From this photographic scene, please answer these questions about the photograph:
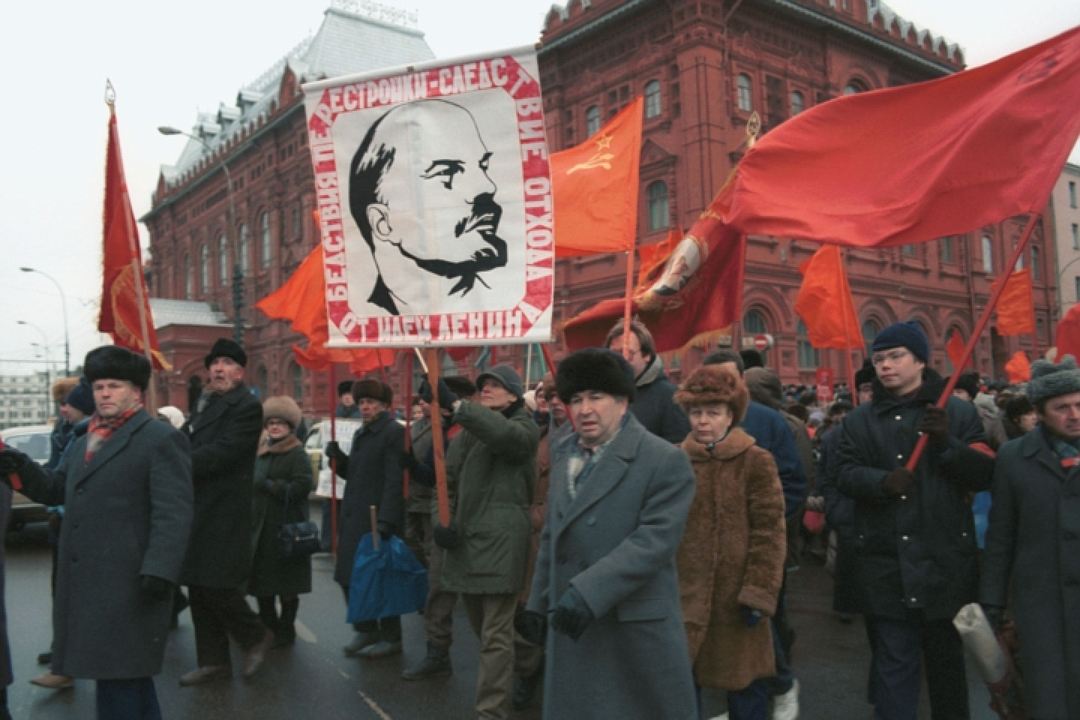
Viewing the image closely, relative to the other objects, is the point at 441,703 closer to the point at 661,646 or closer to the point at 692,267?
the point at 661,646

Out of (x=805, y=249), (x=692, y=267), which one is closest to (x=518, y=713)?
(x=692, y=267)

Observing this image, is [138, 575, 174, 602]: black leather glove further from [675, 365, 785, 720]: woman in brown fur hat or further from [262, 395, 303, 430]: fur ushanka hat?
[262, 395, 303, 430]: fur ushanka hat

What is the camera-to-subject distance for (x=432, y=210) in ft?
15.6

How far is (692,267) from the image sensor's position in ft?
21.7

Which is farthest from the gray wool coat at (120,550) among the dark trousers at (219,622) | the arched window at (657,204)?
the arched window at (657,204)

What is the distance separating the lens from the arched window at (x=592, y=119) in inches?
1093

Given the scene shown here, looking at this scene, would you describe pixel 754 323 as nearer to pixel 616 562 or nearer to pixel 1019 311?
pixel 1019 311

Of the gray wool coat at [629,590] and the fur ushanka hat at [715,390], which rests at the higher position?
the fur ushanka hat at [715,390]

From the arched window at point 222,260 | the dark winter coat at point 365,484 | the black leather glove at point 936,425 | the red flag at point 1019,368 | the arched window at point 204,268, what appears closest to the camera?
the black leather glove at point 936,425

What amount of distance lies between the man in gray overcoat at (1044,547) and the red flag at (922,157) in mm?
1019

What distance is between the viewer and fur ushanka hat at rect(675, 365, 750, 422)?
4039 mm

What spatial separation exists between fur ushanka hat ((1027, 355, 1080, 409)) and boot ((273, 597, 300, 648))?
531 centimetres

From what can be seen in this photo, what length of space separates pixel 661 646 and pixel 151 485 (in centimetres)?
249

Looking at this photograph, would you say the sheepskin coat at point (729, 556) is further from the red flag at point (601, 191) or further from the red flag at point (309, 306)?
the red flag at point (309, 306)
